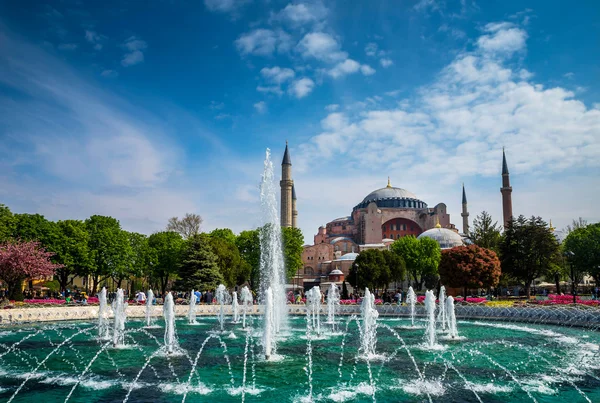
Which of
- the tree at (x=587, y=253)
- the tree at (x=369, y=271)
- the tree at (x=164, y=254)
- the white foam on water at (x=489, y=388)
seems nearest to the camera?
the white foam on water at (x=489, y=388)

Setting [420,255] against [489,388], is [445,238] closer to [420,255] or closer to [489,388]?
[420,255]

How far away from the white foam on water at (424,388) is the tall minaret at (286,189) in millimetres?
48840

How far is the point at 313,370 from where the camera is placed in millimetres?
9492

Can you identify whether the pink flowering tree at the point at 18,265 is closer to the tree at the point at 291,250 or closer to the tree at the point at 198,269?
the tree at the point at 198,269

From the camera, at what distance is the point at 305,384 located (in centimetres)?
831

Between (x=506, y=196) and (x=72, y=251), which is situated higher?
(x=506, y=196)

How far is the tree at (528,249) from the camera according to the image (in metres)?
31.9

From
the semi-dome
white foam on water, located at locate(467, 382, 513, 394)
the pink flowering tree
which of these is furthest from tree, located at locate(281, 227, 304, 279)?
white foam on water, located at locate(467, 382, 513, 394)

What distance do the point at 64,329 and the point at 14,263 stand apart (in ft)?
32.0

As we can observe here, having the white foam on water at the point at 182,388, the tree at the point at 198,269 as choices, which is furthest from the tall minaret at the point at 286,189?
the white foam on water at the point at 182,388

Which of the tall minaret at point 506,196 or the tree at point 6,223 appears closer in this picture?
the tree at point 6,223

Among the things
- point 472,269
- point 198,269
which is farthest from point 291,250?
point 472,269

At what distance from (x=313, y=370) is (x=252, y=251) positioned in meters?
33.4

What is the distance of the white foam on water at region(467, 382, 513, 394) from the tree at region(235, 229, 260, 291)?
3367cm
